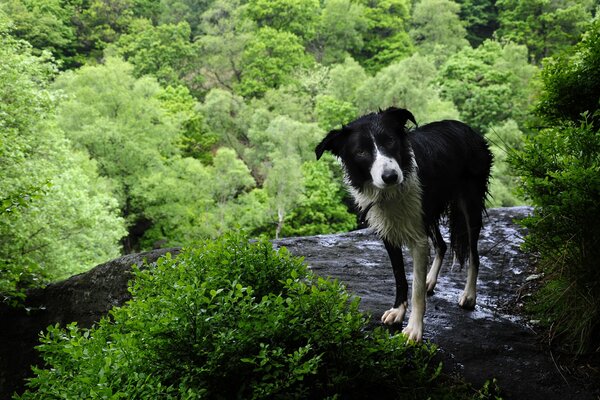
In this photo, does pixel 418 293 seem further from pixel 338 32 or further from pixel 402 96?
pixel 338 32

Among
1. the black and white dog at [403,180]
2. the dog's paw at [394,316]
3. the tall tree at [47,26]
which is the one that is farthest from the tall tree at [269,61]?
the dog's paw at [394,316]

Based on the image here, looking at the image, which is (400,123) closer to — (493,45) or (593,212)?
(593,212)

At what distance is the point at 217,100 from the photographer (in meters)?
34.6

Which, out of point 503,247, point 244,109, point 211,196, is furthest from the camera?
point 244,109

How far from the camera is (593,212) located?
323cm

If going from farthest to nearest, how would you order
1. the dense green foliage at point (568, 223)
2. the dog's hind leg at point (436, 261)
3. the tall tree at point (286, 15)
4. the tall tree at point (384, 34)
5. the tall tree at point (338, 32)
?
the tall tree at point (338, 32) → the tall tree at point (286, 15) → the tall tree at point (384, 34) → the dog's hind leg at point (436, 261) → the dense green foliage at point (568, 223)

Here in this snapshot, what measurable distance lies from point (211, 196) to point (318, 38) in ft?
89.7

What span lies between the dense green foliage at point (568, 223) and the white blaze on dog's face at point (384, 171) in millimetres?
875

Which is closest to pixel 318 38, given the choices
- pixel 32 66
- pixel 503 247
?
pixel 32 66

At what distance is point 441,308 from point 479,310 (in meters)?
0.32

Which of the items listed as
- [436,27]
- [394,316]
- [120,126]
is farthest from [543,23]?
[394,316]

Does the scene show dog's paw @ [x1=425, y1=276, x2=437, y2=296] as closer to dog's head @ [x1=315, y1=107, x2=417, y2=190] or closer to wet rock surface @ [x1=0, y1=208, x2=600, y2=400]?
wet rock surface @ [x1=0, y1=208, x2=600, y2=400]

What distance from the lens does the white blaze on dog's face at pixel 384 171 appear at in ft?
10.8

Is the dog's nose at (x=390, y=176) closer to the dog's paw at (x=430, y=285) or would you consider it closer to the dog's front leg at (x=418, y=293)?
the dog's front leg at (x=418, y=293)
